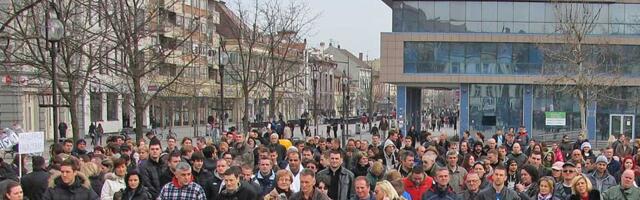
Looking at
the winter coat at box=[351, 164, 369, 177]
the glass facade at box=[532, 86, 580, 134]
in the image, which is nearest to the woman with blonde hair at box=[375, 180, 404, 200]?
the winter coat at box=[351, 164, 369, 177]

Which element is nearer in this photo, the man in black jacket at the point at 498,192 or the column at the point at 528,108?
the man in black jacket at the point at 498,192

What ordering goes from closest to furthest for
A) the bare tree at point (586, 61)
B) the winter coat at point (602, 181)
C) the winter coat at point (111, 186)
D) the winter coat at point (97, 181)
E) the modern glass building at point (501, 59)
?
the winter coat at point (111, 186)
the winter coat at point (97, 181)
the winter coat at point (602, 181)
the bare tree at point (586, 61)
the modern glass building at point (501, 59)

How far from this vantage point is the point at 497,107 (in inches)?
1779

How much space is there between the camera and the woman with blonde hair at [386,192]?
7.28 metres

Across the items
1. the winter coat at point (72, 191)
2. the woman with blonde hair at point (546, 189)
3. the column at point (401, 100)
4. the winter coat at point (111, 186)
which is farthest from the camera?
the column at point (401, 100)

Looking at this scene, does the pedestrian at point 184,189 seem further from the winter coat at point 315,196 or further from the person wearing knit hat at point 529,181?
the person wearing knit hat at point 529,181

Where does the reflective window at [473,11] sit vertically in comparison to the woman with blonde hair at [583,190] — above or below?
above

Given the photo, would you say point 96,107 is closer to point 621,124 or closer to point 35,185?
point 621,124

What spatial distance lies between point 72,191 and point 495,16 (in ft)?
130

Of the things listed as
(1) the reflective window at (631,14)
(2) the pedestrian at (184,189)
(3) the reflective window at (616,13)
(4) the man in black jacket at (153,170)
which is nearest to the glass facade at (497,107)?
(3) the reflective window at (616,13)

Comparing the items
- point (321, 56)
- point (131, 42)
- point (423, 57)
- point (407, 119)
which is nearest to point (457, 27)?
point (423, 57)

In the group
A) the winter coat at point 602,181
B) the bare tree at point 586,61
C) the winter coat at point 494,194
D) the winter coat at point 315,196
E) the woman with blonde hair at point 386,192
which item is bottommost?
Result: the winter coat at point 602,181

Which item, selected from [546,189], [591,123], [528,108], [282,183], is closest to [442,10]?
[528,108]

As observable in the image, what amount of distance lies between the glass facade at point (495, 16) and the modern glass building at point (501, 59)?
62 mm
